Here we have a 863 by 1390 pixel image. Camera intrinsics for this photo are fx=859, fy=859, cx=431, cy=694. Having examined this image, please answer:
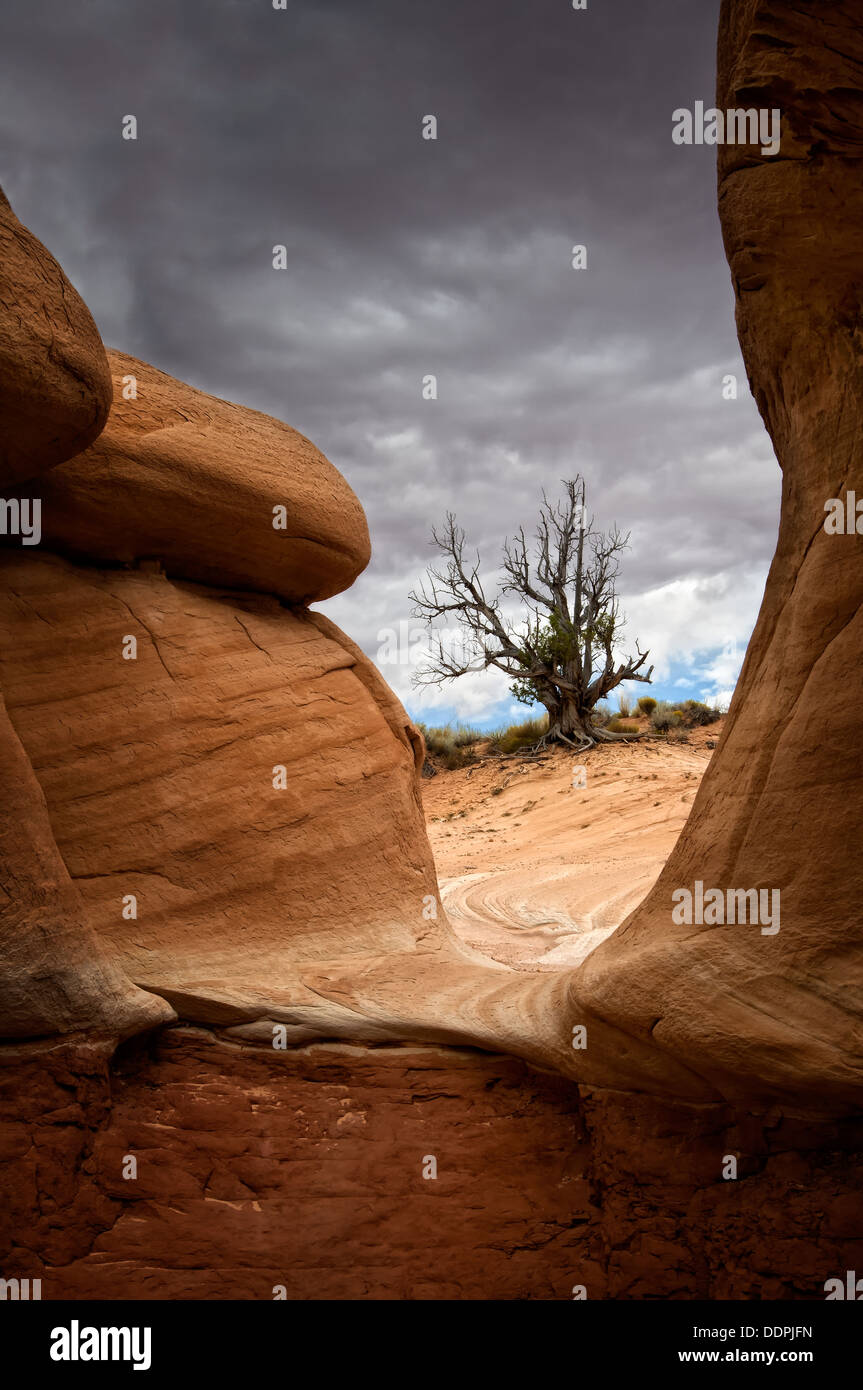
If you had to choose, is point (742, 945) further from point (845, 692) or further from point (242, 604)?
point (242, 604)

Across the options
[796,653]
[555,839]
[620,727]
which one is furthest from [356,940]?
[620,727]

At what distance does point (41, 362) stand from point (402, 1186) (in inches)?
126

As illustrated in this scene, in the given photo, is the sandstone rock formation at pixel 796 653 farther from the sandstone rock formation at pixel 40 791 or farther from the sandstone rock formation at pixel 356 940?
the sandstone rock formation at pixel 40 791

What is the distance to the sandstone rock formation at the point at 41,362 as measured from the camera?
298cm

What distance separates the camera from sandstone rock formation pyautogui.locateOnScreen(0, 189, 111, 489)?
2.98 meters

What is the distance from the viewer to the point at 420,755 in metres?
5.21

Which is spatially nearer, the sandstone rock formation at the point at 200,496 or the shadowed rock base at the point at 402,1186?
the shadowed rock base at the point at 402,1186

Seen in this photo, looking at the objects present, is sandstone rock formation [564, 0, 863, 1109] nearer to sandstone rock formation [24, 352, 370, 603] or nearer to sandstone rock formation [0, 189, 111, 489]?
sandstone rock formation [0, 189, 111, 489]

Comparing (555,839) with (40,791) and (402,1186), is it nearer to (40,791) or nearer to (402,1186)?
(402,1186)

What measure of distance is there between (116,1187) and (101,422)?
2844 mm

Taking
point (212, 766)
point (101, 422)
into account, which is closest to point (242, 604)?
point (212, 766)

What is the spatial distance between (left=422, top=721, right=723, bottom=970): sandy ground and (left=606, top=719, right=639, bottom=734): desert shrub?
143 centimetres

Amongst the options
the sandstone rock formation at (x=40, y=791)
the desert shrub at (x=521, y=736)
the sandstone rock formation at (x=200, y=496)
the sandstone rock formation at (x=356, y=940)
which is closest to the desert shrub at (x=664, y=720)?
the desert shrub at (x=521, y=736)

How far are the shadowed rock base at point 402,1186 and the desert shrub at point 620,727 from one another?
15.0 meters
